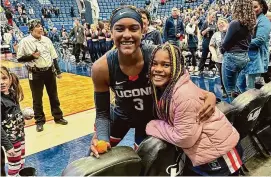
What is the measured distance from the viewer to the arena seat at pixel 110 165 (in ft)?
4.68

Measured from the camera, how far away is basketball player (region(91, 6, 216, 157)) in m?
1.80

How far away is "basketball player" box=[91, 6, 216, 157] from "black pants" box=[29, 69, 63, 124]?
2332mm

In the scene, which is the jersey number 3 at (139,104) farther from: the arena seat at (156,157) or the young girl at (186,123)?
the arena seat at (156,157)

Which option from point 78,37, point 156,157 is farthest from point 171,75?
point 78,37

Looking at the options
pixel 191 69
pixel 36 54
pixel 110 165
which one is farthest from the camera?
pixel 191 69

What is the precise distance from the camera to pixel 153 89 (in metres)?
1.94

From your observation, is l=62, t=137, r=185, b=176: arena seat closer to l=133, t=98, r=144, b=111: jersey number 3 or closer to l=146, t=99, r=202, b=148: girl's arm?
l=146, t=99, r=202, b=148: girl's arm

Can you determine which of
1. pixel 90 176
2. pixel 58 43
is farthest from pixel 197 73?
pixel 58 43

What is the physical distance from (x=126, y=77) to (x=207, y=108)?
540 mm

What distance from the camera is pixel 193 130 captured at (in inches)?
66.6

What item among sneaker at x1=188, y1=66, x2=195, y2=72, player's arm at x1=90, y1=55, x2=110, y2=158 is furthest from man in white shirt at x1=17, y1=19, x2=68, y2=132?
sneaker at x1=188, y1=66, x2=195, y2=72

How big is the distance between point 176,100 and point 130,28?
0.49 meters

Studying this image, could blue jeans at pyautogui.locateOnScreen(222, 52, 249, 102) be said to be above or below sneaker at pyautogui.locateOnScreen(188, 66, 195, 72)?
above

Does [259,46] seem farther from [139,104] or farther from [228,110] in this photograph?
[139,104]
